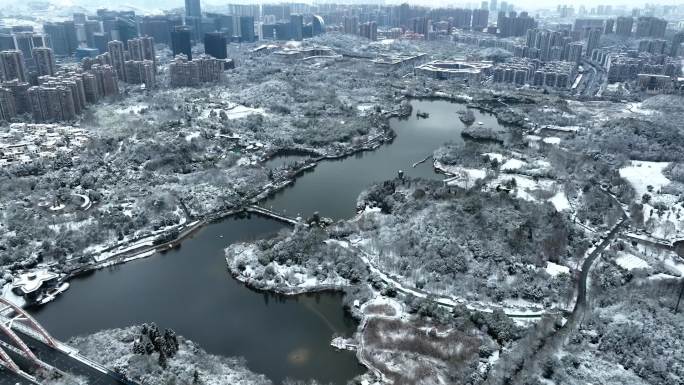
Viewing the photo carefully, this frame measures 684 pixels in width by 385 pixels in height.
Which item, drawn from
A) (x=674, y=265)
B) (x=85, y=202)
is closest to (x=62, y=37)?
(x=85, y=202)

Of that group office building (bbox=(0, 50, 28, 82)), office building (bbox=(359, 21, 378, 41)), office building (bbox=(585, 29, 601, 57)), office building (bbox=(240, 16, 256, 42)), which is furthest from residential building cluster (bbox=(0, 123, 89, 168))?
office building (bbox=(585, 29, 601, 57))

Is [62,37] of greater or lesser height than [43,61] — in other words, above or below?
above

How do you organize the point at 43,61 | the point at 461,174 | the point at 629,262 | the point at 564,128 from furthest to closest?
the point at 43,61 < the point at 564,128 < the point at 461,174 < the point at 629,262

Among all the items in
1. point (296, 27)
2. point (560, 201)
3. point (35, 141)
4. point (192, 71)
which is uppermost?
point (296, 27)

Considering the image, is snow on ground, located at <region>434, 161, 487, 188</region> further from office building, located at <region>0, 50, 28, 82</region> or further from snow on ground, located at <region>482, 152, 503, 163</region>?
office building, located at <region>0, 50, 28, 82</region>

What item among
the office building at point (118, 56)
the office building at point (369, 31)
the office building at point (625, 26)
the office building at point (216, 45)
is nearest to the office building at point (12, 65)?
the office building at point (118, 56)

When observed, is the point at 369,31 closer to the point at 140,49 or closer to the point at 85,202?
the point at 140,49
